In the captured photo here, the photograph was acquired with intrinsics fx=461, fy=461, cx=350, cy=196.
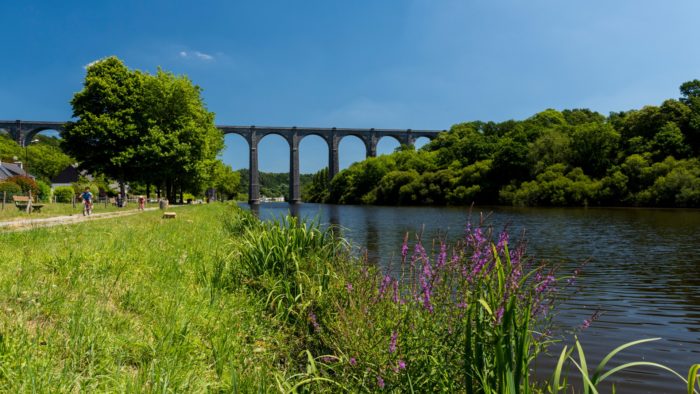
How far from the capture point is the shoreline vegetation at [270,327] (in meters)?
2.84

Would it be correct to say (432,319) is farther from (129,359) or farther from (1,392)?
(1,392)

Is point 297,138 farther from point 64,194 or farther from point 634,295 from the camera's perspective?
point 634,295

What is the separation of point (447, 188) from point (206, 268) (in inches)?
3032

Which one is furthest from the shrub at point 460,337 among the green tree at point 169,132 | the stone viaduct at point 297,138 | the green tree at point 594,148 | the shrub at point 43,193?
the stone viaduct at point 297,138

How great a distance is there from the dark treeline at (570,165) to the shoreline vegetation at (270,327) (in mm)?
53201

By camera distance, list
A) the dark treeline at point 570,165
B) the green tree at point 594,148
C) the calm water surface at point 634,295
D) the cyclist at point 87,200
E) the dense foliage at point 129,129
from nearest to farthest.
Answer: the calm water surface at point 634,295 < the cyclist at point 87,200 < the dense foliage at point 129,129 < the dark treeline at point 570,165 < the green tree at point 594,148

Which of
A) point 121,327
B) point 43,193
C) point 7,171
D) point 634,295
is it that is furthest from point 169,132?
point 121,327

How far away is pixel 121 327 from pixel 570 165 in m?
68.9

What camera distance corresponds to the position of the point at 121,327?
3.99m

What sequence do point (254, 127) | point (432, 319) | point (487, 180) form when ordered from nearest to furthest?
point (432, 319) < point (487, 180) < point (254, 127)

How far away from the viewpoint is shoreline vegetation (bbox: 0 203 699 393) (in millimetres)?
2838

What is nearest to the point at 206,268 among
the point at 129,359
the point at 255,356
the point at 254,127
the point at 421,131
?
the point at 255,356

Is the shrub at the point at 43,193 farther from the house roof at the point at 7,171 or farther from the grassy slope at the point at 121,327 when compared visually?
the grassy slope at the point at 121,327

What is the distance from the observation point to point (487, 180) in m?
76.0
